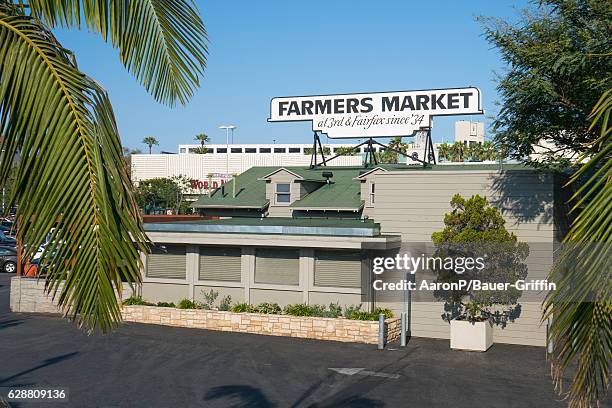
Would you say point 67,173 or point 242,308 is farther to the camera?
point 242,308

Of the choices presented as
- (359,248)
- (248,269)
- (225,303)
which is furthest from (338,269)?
(225,303)

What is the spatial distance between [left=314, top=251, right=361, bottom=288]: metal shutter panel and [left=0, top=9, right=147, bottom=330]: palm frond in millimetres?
20462

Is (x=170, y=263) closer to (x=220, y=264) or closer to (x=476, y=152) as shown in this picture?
(x=220, y=264)

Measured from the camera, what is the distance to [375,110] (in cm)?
3259

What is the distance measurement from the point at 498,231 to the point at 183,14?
18224mm

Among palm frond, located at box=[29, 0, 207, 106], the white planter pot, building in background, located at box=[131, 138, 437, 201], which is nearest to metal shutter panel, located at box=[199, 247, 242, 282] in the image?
the white planter pot

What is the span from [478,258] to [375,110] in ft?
43.0

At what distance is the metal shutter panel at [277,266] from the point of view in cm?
2488

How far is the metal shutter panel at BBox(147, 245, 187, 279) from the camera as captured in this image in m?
26.7

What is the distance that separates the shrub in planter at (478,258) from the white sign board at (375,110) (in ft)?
30.4

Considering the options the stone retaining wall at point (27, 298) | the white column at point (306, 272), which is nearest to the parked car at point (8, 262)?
the stone retaining wall at point (27, 298)

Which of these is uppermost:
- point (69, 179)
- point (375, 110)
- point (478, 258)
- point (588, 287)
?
point (375, 110)

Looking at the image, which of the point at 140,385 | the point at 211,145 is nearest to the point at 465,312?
the point at 140,385

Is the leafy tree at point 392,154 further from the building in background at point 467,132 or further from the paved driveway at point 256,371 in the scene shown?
the paved driveway at point 256,371
